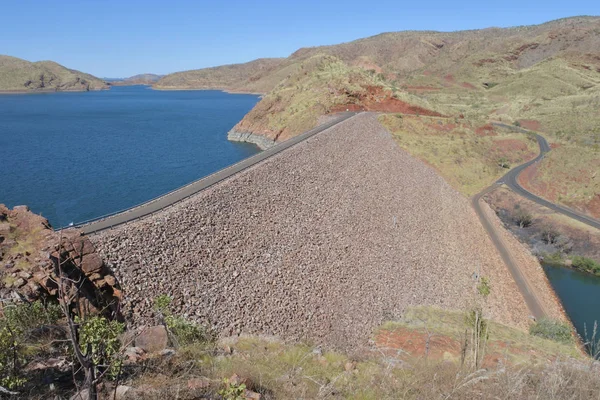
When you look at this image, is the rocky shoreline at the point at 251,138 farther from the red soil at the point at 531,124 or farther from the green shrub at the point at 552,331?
the red soil at the point at 531,124

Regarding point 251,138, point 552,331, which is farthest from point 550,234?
point 251,138

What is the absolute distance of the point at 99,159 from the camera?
52.3 m

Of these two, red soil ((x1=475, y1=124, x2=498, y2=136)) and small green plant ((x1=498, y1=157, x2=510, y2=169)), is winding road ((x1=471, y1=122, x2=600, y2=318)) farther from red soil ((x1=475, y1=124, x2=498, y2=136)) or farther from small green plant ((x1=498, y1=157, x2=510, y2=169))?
red soil ((x1=475, y1=124, x2=498, y2=136))

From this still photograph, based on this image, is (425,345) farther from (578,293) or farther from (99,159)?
(99,159)

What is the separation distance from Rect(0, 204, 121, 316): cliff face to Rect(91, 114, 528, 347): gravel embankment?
77cm

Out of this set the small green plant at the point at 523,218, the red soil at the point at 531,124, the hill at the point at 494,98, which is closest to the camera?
the small green plant at the point at 523,218

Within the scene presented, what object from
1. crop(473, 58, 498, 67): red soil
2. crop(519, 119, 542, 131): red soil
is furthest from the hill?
crop(519, 119, 542, 131): red soil

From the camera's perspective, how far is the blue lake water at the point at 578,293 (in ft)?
102

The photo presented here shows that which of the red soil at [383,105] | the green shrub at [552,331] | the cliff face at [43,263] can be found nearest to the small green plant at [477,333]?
the cliff face at [43,263]

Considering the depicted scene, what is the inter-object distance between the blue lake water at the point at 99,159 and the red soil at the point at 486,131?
123 feet

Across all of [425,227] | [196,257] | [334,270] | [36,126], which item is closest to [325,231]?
[334,270]

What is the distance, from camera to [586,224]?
1681 inches

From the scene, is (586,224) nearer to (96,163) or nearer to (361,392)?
(361,392)

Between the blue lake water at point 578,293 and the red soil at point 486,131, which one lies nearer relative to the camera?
the blue lake water at point 578,293
